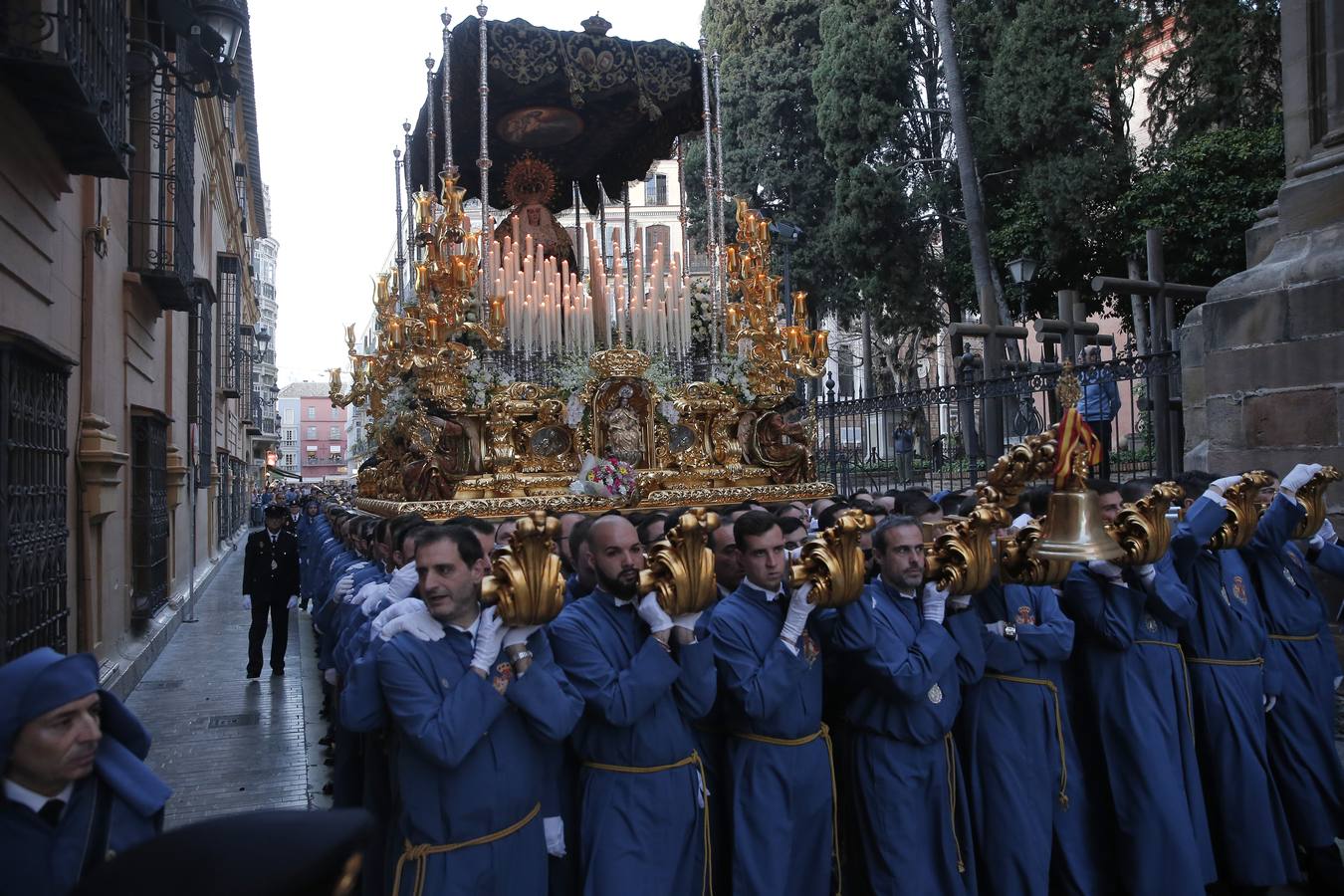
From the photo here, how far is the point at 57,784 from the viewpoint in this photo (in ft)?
7.93

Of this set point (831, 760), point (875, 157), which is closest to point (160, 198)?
point (831, 760)

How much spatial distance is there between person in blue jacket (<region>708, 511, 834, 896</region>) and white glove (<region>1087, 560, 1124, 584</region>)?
1.30 meters

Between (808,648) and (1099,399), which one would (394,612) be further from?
(1099,399)

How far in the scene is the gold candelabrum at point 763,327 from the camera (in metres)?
9.64

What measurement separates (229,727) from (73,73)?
4840 millimetres

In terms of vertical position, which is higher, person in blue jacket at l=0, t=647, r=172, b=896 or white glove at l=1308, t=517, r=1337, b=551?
white glove at l=1308, t=517, r=1337, b=551

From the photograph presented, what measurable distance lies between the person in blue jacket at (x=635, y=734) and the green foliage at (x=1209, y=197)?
15518 mm

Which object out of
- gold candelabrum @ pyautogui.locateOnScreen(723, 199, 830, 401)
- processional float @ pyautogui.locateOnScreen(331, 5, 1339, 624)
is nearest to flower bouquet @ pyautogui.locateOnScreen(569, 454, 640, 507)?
processional float @ pyautogui.locateOnScreen(331, 5, 1339, 624)

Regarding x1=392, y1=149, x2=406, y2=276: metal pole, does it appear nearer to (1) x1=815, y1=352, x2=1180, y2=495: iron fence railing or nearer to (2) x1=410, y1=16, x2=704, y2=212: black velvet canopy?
(2) x1=410, y1=16, x2=704, y2=212: black velvet canopy

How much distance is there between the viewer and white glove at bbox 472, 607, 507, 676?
3.23 meters

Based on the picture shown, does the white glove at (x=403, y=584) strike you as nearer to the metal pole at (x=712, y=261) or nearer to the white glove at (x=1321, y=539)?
the white glove at (x=1321, y=539)

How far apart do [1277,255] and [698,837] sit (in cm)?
676

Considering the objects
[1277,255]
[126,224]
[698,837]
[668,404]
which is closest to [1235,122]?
[1277,255]

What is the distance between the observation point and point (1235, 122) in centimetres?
1714
